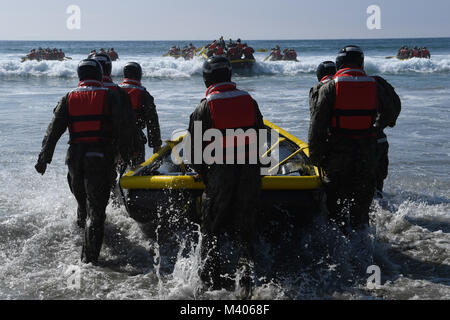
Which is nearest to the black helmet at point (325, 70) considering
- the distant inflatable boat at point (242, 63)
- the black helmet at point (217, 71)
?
the black helmet at point (217, 71)

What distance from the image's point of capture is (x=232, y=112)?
10.8ft

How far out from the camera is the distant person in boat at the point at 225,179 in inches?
130

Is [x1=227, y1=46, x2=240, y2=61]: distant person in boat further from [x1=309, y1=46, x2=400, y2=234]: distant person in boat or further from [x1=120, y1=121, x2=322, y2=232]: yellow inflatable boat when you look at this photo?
[x1=309, y1=46, x2=400, y2=234]: distant person in boat

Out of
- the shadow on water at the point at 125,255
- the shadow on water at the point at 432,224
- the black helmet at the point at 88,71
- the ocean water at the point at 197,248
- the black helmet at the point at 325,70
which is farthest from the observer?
the black helmet at the point at 325,70

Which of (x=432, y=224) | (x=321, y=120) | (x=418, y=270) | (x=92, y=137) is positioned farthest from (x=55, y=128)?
(x=432, y=224)

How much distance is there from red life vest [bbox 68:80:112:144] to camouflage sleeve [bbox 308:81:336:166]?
5.35ft

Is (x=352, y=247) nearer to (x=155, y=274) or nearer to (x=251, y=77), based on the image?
(x=155, y=274)

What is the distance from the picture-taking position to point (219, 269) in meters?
3.57

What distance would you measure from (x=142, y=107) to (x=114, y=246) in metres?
1.58

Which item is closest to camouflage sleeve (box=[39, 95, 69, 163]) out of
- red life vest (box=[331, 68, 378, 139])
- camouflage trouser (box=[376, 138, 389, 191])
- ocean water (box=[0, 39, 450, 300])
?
ocean water (box=[0, 39, 450, 300])

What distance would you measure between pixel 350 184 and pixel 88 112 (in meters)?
2.17

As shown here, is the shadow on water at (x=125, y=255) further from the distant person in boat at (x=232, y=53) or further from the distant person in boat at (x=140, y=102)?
the distant person in boat at (x=232, y=53)

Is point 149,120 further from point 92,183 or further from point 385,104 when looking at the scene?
point 385,104
